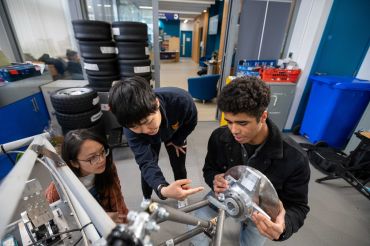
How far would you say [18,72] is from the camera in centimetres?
224

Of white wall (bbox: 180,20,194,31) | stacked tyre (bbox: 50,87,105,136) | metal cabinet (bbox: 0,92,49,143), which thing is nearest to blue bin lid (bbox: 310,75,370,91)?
stacked tyre (bbox: 50,87,105,136)

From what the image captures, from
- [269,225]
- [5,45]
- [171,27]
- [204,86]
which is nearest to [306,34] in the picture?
[204,86]

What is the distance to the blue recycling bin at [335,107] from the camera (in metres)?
2.28

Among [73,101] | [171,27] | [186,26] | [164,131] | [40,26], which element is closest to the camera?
[164,131]

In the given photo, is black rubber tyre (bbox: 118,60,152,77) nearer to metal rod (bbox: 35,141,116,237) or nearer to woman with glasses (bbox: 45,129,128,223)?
woman with glasses (bbox: 45,129,128,223)

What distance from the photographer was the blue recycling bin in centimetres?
228

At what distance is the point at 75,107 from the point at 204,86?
2731 mm

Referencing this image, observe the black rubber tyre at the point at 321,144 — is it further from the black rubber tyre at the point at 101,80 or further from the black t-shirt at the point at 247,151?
the black rubber tyre at the point at 101,80

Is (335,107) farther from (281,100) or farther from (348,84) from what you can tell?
(281,100)

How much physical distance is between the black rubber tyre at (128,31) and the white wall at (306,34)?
7.22ft

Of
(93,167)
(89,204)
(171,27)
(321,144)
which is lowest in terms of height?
(321,144)

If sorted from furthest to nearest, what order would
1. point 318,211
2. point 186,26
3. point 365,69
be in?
point 186,26 < point 365,69 < point 318,211

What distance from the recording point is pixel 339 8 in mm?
2271

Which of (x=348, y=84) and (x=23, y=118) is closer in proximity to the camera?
(x=23, y=118)
